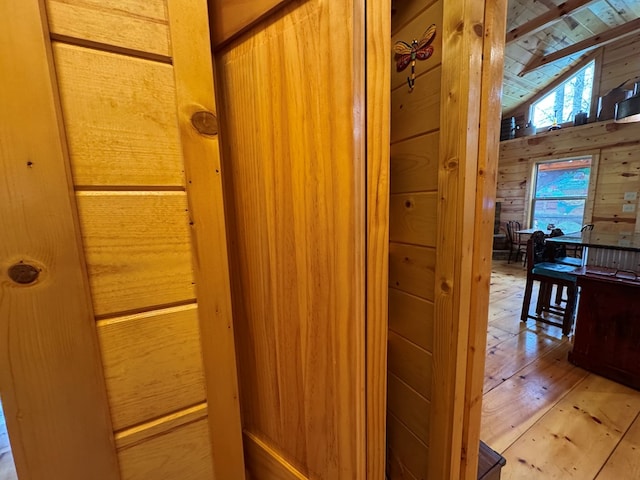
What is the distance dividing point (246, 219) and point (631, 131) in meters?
6.75

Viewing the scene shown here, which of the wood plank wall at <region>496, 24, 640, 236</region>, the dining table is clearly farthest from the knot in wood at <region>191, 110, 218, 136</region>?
the wood plank wall at <region>496, 24, 640, 236</region>

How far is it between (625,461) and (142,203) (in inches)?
94.6

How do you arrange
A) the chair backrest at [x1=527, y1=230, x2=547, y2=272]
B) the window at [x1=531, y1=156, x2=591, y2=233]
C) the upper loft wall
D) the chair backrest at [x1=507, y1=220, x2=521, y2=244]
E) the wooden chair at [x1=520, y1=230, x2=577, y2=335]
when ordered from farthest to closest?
the chair backrest at [x1=507, y1=220, x2=521, y2=244] < the window at [x1=531, y1=156, x2=591, y2=233] < the upper loft wall < the chair backrest at [x1=527, y1=230, x2=547, y2=272] < the wooden chair at [x1=520, y1=230, x2=577, y2=335]

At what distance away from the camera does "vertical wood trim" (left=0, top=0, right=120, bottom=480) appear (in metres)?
0.36

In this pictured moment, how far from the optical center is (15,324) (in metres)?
0.39

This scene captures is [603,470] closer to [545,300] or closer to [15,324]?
[545,300]

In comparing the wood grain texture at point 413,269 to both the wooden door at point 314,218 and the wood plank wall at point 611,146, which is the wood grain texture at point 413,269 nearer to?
the wooden door at point 314,218

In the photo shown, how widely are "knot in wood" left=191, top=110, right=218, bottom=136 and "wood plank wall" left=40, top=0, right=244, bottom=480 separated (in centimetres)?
1

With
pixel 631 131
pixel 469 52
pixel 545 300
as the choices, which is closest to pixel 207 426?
pixel 469 52

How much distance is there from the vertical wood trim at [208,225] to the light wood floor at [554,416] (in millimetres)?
1584

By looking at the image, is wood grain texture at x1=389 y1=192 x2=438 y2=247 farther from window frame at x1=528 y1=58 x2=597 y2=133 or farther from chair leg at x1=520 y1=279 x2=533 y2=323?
window frame at x1=528 y1=58 x2=597 y2=133

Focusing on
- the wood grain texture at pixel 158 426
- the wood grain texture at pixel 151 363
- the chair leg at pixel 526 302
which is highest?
the wood grain texture at pixel 151 363

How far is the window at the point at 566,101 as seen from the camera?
17.0 ft

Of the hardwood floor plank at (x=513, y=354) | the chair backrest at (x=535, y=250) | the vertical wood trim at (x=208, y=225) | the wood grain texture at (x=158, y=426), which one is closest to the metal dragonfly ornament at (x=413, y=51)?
the vertical wood trim at (x=208, y=225)
